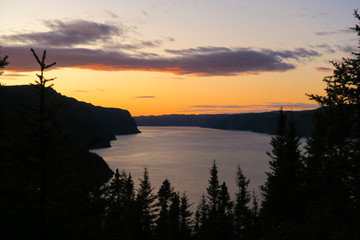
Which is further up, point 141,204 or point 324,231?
point 324,231

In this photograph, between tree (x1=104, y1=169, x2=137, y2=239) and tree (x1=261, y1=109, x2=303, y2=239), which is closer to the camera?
tree (x1=104, y1=169, x2=137, y2=239)

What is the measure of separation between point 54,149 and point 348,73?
12771mm

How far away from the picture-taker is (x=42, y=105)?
10.1 meters

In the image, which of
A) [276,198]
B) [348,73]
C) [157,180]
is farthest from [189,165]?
[348,73]

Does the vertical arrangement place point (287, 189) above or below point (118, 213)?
above

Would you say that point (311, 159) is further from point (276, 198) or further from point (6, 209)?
point (6, 209)

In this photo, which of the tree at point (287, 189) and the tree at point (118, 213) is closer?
the tree at point (118, 213)

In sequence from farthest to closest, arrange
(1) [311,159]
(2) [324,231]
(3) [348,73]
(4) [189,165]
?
(4) [189,165], (1) [311,159], (3) [348,73], (2) [324,231]

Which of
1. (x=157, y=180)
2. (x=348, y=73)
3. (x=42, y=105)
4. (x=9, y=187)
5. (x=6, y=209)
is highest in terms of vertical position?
(x=348, y=73)

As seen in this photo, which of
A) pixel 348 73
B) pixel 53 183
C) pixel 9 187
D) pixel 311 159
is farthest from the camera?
pixel 311 159

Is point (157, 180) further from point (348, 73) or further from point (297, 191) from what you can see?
point (348, 73)

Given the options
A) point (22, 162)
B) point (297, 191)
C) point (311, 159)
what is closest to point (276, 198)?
point (297, 191)

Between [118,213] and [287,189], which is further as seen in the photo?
[118,213]

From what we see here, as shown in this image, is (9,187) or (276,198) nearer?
(9,187)
